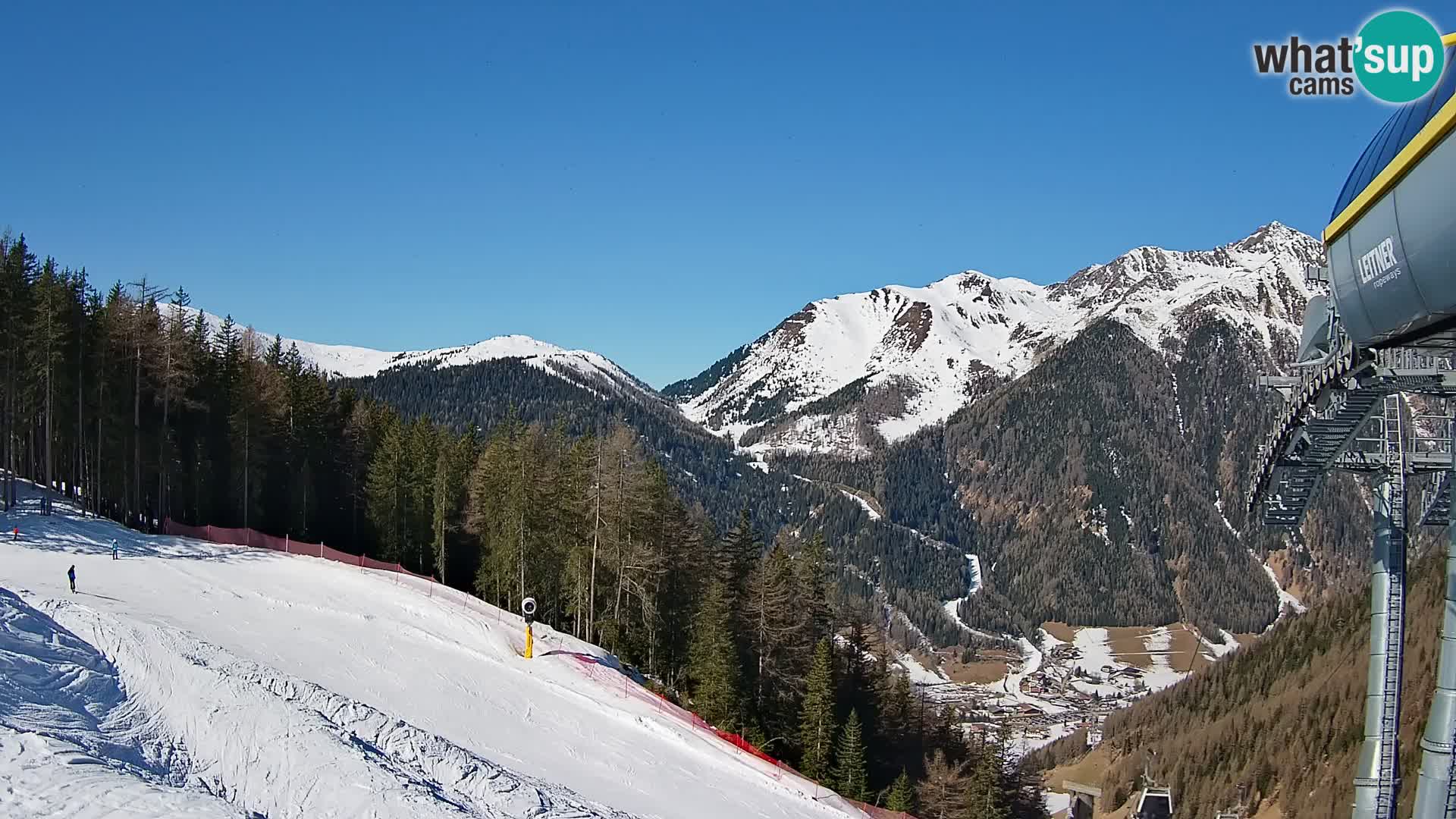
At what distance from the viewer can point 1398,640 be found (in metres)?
19.3

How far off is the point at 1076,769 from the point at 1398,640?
83.1 meters

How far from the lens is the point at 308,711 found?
22281mm

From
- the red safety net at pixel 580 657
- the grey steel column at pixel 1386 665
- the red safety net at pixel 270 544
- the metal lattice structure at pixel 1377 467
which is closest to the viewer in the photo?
the metal lattice structure at pixel 1377 467

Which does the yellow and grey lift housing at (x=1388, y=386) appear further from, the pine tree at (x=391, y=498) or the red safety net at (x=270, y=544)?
the pine tree at (x=391, y=498)

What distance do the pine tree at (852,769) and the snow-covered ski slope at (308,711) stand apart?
8918 millimetres

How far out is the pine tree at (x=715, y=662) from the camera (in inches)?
1474

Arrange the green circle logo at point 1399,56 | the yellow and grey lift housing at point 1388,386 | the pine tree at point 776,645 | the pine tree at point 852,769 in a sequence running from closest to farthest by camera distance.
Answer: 1. the yellow and grey lift housing at point 1388,386
2. the green circle logo at point 1399,56
3. the pine tree at point 852,769
4. the pine tree at point 776,645

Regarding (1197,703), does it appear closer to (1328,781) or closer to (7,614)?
(1328,781)

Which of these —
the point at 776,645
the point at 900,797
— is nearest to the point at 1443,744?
the point at 900,797

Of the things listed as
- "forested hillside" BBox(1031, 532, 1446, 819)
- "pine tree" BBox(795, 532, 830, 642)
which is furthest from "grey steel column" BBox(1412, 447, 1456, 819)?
"pine tree" BBox(795, 532, 830, 642)

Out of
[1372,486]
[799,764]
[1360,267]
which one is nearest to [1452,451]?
[1372,486]

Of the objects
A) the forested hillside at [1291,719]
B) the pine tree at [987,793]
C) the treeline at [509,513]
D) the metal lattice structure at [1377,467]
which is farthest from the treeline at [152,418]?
the forested hillside at [1291,719]

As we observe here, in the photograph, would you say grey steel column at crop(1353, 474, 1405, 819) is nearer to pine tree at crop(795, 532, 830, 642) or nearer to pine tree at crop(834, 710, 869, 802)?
pine tree at crop(834, 710, 869, 802)

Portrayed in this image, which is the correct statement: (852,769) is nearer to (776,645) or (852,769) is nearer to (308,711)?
(776,645)
